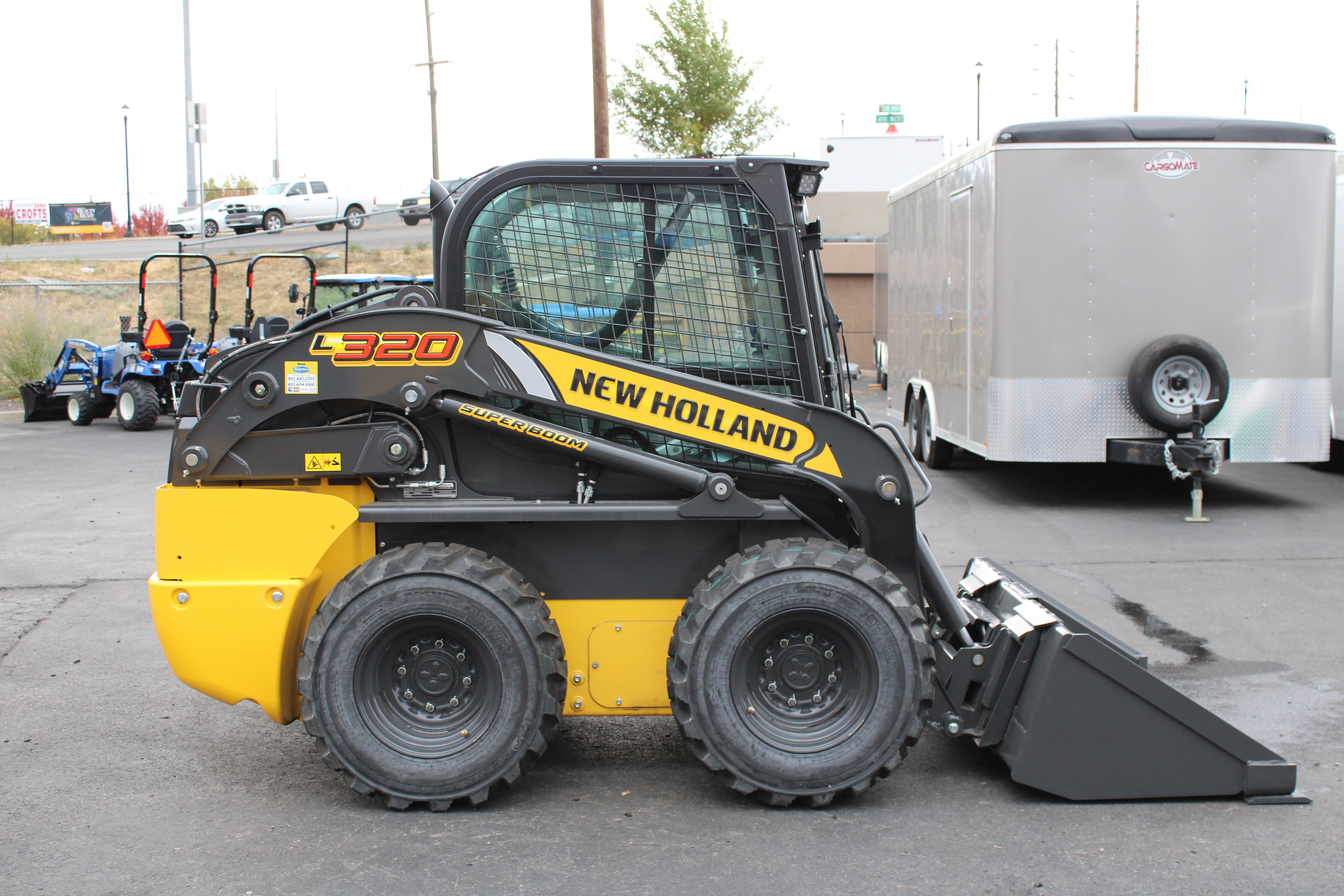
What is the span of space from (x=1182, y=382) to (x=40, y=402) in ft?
58.2

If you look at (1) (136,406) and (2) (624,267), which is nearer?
(2) (624,267)

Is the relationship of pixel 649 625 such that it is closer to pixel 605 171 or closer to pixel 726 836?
pixel 726 836

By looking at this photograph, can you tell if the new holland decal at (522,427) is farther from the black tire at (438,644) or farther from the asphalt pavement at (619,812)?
the asphalt pavement at (619,812)

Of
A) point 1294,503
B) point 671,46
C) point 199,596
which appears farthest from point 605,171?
point 671,46

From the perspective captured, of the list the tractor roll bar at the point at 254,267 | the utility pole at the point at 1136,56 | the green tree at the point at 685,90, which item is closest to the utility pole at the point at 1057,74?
the utility pole at the point at 1136,56

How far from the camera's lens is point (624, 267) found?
4316 millimetres

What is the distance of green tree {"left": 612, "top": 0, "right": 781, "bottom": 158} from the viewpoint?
107 ft

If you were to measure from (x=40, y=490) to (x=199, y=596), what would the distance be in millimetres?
9292

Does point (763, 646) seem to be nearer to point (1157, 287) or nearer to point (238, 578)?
point (238, 578)

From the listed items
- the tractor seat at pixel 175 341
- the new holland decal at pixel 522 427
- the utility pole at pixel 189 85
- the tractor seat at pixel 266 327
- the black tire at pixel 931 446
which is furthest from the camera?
the utility pole at pixel 189 85

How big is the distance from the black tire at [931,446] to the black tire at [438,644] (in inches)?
367

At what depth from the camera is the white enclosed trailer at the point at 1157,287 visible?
9.66 m

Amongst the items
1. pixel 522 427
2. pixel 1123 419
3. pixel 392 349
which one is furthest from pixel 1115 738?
pixel 1123 419

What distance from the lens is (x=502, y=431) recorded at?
4176mm
